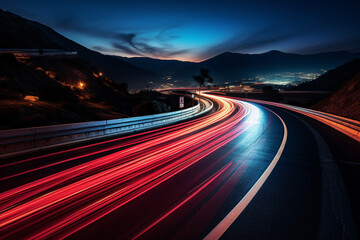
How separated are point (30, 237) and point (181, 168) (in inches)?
144

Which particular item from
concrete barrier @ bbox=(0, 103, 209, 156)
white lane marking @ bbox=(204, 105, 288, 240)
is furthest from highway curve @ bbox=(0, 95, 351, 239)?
concrete barrier @ bbox=(0, 103, 209, 156)

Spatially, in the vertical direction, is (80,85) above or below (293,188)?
above

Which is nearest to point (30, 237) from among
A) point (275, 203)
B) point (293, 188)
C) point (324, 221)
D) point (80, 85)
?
point (275, 203)

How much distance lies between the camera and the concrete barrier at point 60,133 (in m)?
6.00

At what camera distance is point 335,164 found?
5492 millimetres

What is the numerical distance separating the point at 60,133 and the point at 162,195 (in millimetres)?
6279

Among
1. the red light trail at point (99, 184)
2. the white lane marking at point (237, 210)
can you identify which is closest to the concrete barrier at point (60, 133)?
the red light trail at point (99, 184)

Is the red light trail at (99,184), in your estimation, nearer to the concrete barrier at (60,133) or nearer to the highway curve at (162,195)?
the highway curve at (162,195)

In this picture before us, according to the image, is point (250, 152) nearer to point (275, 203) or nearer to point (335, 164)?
A: point (335, 164)

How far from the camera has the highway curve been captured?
2.82 m

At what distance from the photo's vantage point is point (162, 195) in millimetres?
3826

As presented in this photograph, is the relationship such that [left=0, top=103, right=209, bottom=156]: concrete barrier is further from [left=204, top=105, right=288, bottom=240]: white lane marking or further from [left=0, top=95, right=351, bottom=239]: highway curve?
[left=204, top=105, right=288, bottom=240]: white lane marking

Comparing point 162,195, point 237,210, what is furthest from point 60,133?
point 237,210

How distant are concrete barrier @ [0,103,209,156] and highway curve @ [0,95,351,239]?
2.00 ft
